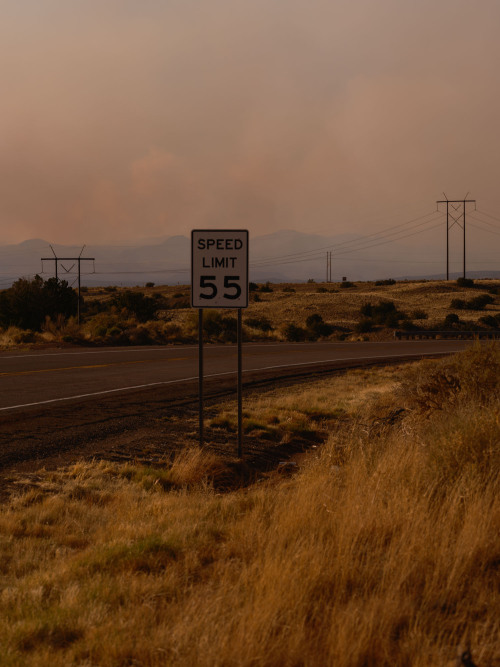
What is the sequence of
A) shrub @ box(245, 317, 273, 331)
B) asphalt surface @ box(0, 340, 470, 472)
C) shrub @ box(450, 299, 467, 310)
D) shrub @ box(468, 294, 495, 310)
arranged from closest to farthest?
asphalt surface @ box(0, 340, 470, 472)
shrub @ box(245, 317, 273, 331)
shrub @ box(468, 294, 495, 310)
shrub @ box(450, 299, 467, 310)

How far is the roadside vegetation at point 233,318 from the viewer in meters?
35.0

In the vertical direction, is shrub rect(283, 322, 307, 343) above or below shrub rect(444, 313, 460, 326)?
below

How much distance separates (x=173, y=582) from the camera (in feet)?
14.5

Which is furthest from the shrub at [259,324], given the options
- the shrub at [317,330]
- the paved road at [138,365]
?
the paved road at [138,365]

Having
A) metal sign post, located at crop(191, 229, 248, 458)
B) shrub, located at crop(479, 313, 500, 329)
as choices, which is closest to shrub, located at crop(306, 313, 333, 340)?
shrub, located at crop(479, 313, 500, 329)

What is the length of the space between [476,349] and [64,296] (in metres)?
33.6

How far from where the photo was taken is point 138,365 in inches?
869

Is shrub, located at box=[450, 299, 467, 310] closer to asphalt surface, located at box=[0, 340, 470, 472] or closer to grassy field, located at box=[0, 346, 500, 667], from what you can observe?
asphalt surface, located at box=[0, 340, 470, 472]

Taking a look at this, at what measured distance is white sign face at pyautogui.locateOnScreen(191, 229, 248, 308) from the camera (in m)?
8.88

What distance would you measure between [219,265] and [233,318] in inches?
1436

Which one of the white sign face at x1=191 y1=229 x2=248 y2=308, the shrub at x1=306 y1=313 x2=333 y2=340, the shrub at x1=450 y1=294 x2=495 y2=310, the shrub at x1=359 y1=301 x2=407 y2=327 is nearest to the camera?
the white sign face at x1=191 y1=229 x2=248 y2=308

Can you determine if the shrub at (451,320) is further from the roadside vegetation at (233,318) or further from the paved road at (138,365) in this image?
the paved road at (138,365)

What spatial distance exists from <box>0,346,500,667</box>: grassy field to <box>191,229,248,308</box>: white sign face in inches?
95.2

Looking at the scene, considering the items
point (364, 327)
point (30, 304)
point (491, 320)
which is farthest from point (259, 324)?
point (491, 320)
